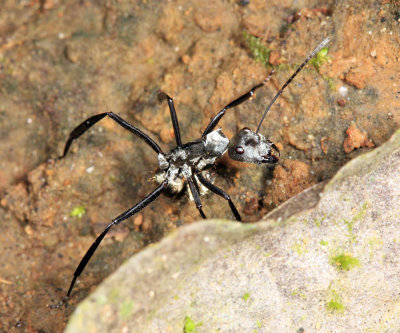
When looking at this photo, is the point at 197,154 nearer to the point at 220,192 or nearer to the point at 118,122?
the point at 220,192

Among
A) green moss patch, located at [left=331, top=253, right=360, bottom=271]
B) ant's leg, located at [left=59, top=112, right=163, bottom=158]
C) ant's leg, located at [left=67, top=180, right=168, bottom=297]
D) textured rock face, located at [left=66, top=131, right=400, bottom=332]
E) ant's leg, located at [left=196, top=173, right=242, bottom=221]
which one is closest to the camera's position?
textured rock face, located at [left=66, top=131, right=400, bottom=332]

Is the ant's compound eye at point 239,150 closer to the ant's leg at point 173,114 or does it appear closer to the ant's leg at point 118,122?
the ant's leg at point 173,114

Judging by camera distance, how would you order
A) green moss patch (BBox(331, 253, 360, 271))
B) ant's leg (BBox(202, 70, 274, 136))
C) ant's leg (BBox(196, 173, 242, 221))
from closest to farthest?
green moss patch (BBox(331, 253, 360, 271)), ant's leg (BBox(196, 173, 242, 221)), ant's leg (BBox(202, 70, 274, 136))

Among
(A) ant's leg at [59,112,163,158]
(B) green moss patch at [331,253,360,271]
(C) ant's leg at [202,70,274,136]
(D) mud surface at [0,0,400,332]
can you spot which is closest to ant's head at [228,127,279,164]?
(D) mud surface at [0,0,400,332]

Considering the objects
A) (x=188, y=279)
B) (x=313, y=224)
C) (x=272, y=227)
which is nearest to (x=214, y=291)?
(x=188, y=279)

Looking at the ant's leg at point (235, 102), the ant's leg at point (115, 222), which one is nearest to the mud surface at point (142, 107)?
the ant's leg at point (235, 102)

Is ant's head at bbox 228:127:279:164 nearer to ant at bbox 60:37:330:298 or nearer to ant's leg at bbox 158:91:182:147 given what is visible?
ant at bbox 60:37:330:298

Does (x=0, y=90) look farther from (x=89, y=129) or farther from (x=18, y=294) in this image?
(x=18, y=294)
